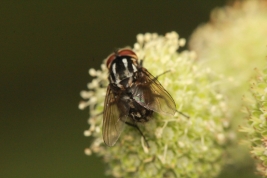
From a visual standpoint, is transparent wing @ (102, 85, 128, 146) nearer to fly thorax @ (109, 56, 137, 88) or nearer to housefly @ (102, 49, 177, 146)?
housefly @ (102, 49, 177, 146)

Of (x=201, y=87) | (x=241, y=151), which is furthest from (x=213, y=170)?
(x=201, y=87)

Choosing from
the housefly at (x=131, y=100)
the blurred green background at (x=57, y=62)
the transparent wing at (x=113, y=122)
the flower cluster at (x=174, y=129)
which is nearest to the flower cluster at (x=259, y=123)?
the flower cluster at (x=174, y=129)

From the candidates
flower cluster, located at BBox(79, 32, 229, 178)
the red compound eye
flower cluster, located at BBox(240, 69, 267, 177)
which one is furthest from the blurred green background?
flower cluster, located at BBox(240, 69, 267, 177)

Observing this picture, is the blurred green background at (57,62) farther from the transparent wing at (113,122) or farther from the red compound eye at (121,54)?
the transparent wing at (113,122)

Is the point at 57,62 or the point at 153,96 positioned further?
the point at 57,62

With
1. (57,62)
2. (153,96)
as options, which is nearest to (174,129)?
(153,96)

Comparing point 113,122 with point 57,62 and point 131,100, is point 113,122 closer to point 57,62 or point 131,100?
point 131,100
